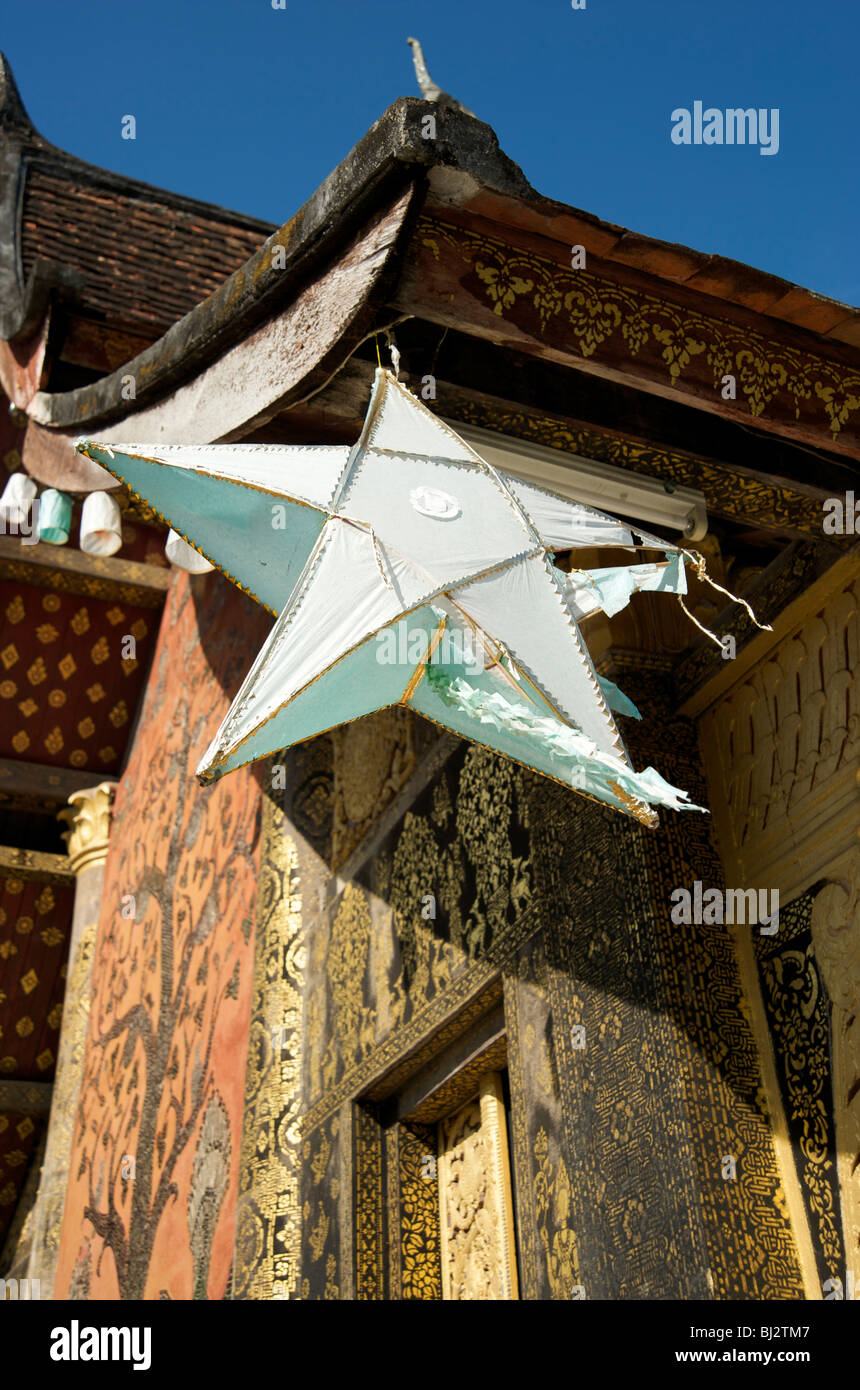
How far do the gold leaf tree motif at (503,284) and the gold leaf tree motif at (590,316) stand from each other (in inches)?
4.3

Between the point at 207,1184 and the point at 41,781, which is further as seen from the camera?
the point at 41,781

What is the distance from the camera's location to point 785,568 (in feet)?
11.9

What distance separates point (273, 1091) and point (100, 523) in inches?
90.3

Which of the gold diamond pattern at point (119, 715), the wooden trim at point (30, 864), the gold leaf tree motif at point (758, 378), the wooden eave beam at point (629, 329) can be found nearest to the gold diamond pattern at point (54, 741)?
the gold diamond pattern at point (119, 715)

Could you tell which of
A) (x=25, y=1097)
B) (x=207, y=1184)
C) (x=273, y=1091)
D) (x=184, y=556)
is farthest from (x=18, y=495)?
(x=25, y=1097)

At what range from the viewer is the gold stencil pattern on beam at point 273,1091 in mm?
4617

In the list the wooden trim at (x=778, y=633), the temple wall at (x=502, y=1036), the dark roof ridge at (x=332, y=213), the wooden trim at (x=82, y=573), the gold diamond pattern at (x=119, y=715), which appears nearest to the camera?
the dark roof ridge at (x=332, y=213)

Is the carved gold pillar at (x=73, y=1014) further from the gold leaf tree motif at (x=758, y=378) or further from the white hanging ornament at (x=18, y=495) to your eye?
the gold leaf tree motif at (x=758, y=378)

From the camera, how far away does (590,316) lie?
3021mm

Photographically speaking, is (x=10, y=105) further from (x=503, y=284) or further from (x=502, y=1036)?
(x=502, y=1036)

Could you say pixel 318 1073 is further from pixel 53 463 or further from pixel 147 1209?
pixel 53 463
